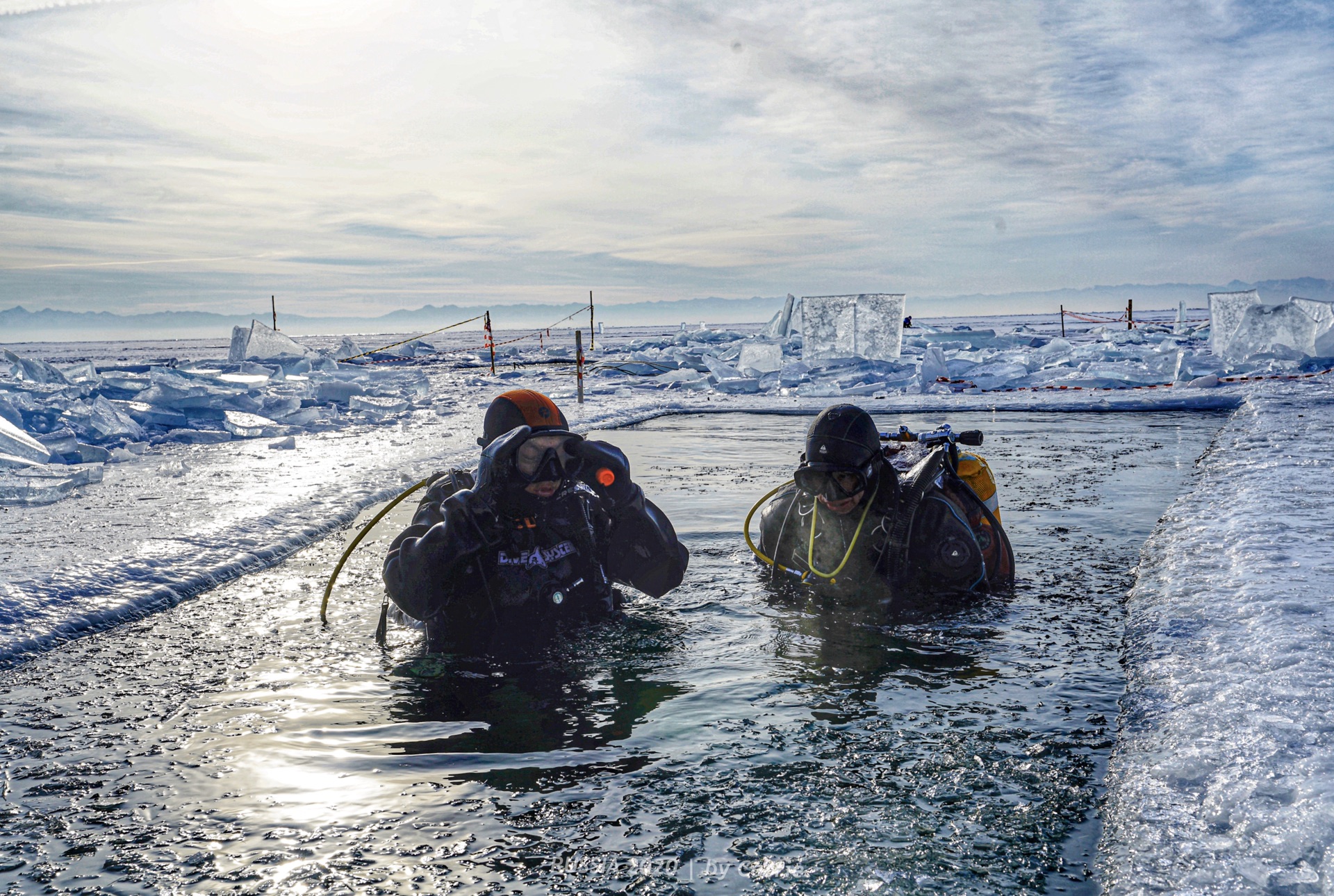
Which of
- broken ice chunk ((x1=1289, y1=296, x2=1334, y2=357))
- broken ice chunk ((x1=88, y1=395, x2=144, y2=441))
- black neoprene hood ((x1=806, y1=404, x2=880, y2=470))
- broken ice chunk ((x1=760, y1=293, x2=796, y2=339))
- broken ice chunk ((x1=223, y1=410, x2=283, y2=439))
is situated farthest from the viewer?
broken ice chunk ((x1=760, y1=293, x2=796, y2=339))

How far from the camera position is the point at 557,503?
4.15 meters

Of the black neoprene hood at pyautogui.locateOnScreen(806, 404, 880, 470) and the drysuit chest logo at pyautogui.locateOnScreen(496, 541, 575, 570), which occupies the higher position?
the black neoprene hood at pyautogui.locateOnScreen(806, 404, 880, 470)

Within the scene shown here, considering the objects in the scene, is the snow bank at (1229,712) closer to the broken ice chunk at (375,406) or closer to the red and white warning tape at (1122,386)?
the red and white warning tape at (1122,386)

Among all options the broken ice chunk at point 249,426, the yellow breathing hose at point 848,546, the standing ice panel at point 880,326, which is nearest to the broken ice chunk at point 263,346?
the broken ice chunk at point 249,426

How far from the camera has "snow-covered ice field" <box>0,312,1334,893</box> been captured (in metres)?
2.58

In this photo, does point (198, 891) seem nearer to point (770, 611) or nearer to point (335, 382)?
point (770, 611)

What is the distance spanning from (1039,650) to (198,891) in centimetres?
334

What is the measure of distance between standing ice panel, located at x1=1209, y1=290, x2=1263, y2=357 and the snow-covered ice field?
225 inches

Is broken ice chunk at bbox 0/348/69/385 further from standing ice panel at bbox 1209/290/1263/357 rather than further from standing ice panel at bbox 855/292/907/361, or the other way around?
standing ice panel at bbox 1209/290/1263/357

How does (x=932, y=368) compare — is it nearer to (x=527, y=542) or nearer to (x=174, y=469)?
(x=174, y=469)

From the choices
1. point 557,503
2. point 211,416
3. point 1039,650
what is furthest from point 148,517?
point 211,416

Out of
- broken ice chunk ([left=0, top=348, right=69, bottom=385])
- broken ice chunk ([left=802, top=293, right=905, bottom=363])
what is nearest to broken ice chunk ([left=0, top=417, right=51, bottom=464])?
broken ice chunk ([left=0, top=348, right=69, bottom=385])

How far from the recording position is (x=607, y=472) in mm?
4188

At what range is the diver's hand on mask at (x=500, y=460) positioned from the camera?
388 centimetres
